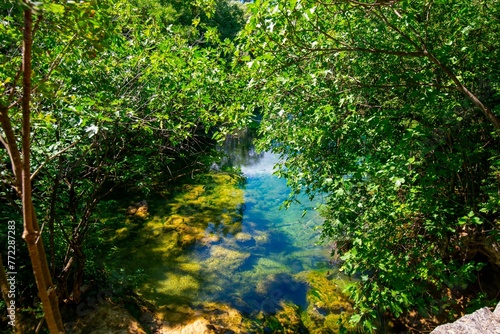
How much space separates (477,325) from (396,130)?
2542 mm

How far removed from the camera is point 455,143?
3.90 metres

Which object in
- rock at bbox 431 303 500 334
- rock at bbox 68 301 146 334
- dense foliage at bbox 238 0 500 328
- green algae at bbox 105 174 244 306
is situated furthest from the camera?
A: green algae at bbox 105 174 244 306

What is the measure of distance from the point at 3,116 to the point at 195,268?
6.91 m

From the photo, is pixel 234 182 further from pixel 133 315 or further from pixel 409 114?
pixel 409 114

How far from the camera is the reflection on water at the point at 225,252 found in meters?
6.67

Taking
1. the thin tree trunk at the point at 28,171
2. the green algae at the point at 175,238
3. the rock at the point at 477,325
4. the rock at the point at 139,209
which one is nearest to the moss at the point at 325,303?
the green algae at the point at 175,238

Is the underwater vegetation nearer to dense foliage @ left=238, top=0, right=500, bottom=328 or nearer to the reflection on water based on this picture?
the reflection on water

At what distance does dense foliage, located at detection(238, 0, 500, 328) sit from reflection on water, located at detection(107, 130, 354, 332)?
141cm

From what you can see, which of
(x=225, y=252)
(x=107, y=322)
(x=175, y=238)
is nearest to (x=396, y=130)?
(x=107, y=322)

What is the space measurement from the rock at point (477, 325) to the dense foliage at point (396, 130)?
2.72 feet

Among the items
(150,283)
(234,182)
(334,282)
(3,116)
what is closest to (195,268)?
(150,283)

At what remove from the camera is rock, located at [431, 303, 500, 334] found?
2.43m

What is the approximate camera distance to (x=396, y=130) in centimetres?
426

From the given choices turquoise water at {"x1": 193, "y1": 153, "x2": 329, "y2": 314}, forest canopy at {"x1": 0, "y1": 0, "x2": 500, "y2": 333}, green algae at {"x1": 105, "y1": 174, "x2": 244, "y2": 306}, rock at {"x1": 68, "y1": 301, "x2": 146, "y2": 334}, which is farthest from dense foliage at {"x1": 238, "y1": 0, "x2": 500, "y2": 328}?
green algae at {"x1": 105, "y1": 174, "x2": 244, "y2": 306}
